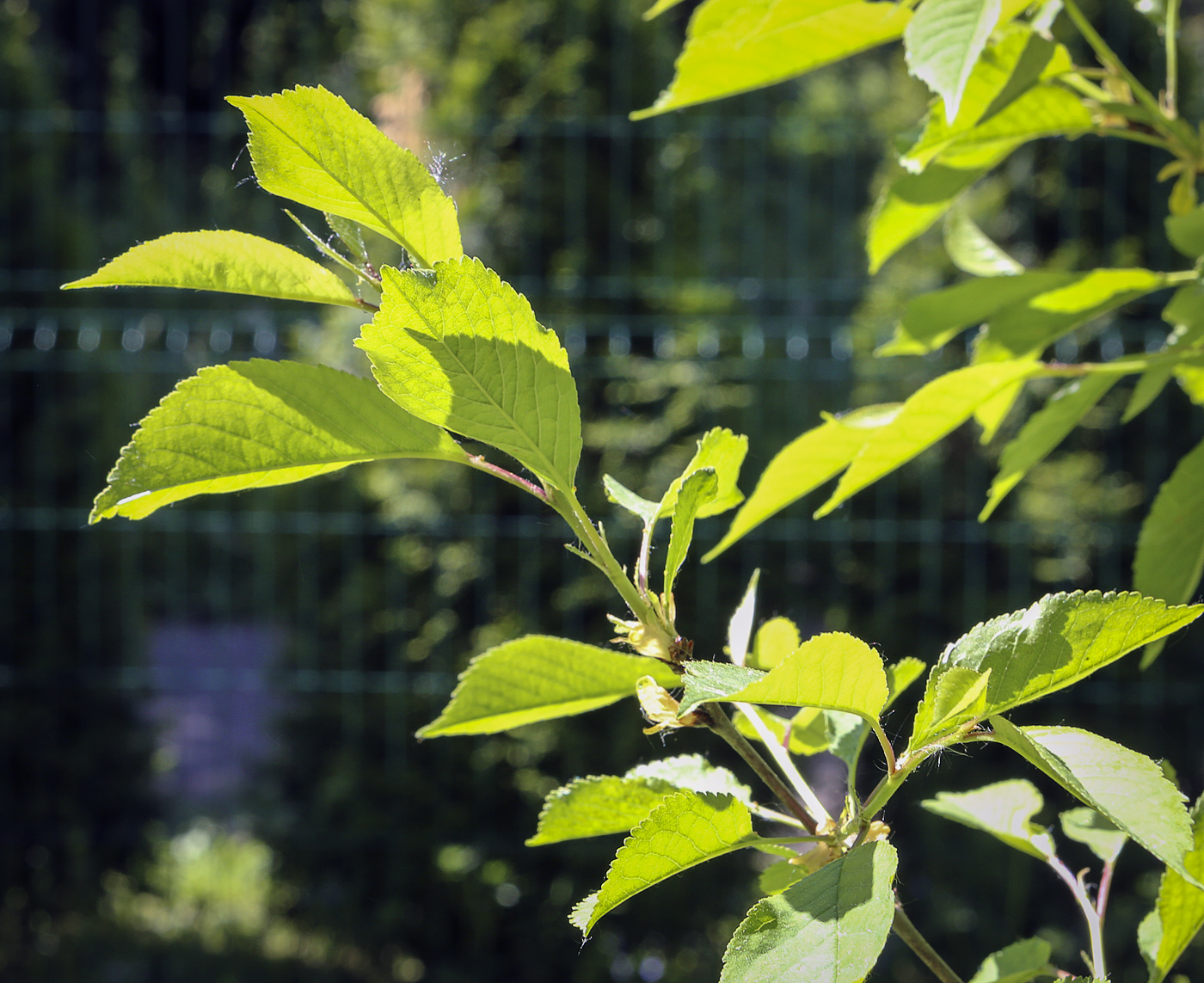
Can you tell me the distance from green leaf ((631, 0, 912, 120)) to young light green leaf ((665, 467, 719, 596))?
0.26 metres

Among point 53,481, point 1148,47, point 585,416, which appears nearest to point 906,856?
point 585,416

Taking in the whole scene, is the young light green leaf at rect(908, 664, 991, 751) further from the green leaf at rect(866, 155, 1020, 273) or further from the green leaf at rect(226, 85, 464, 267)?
the green leaf at rect(866, 155, 1020, 273)

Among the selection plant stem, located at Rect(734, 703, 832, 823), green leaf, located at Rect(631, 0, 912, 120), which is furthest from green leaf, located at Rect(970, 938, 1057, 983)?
green leaf, located at Rect(631, 0, 912, 120)

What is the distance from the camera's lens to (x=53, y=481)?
3482 mm

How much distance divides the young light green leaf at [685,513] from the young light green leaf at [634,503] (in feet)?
0.10

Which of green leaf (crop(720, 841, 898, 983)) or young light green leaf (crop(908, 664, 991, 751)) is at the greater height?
young light green leaf (crop(908, 664, 991, 751))

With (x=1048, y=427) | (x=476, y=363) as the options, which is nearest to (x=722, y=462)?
(x=476, y=363)

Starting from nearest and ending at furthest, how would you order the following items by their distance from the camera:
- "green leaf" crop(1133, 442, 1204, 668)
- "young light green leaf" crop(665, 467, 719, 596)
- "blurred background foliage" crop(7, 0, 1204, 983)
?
"young light green leaf" crop(665, 467, 719, 596) < "green leaf" crop(1133, 442, 1204, 668) < "blurred background foliage" crop(7, 0, 1204, 983)

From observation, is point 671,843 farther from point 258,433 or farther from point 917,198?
point 917,198

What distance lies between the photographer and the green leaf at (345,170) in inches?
15.4

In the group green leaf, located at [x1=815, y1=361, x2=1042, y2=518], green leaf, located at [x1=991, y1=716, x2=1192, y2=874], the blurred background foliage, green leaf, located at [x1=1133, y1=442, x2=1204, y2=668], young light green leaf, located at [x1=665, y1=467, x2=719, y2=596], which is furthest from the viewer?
the blurred background foliage

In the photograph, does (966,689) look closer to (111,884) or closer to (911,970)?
(911,970)

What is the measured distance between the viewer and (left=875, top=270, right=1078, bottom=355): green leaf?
0.67 m

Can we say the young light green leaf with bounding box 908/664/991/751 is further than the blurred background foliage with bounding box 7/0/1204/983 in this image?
No
